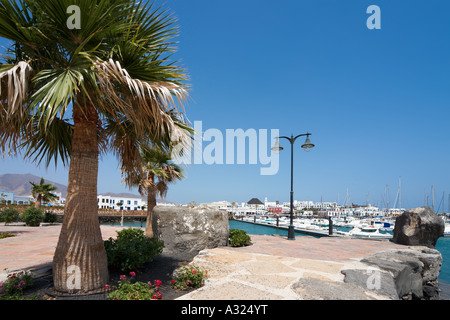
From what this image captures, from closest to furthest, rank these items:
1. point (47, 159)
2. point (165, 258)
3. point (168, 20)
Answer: point (168, 20)
point (47, 159)
point (165, 258)

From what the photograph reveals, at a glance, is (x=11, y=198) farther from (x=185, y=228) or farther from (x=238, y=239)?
(x=185, y=228)

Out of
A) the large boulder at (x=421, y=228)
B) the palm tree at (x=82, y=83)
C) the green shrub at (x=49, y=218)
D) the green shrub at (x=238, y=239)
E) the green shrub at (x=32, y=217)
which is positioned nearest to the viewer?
the palm tree at (x=82, y=83)

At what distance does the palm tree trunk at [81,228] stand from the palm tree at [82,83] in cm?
1

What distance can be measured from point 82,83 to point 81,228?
2.39m

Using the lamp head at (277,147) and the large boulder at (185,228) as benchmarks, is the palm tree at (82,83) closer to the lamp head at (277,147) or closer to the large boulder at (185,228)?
the large boulder at (185,228)

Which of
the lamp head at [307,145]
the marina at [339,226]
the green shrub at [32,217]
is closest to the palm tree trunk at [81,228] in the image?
the lamp head at [307,145]

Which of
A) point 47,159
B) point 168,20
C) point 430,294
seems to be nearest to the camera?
point 168,20

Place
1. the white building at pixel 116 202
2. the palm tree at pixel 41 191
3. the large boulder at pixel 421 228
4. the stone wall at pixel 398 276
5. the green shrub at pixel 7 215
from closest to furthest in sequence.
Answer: the stone wall at pixel 398 276 → the large boulder at pixel 421 228 → the green shrub at pixel 7 215 → the palm tree at pixel 41 191 → the white building at pixel 116 202

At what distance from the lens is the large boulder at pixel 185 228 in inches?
285

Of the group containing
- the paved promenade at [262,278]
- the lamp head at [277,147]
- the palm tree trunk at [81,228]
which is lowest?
the paved promenade at [262,278]

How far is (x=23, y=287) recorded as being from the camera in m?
3.89
